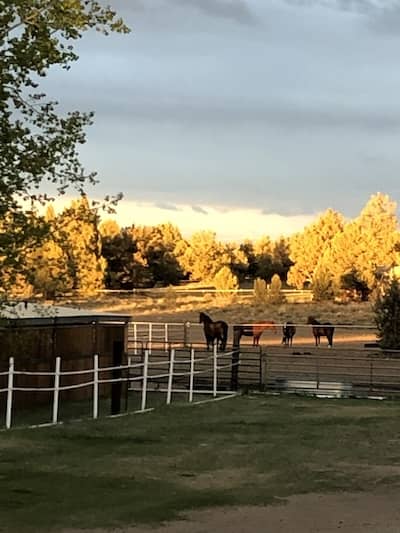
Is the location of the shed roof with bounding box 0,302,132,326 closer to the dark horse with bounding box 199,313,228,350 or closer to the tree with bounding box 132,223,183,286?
the dark horse with bounding box 199,313,228,350

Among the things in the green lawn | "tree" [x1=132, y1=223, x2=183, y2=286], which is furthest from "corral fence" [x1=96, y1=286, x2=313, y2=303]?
the green lawn

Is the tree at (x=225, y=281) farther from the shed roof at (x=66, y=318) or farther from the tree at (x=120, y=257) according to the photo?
the shed roof at (x=66, y=318)

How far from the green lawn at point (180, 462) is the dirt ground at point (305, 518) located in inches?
13.2

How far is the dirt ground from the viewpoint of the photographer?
24.3ft

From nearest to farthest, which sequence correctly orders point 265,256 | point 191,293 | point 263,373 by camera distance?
1. point 263,373
2. point 191,293
3. point 265,256

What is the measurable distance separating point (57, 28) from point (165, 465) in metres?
5.28

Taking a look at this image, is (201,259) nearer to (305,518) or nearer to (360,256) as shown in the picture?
(360,256)

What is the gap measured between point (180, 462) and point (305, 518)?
11.5 ft

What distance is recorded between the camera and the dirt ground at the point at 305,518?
7.40 meters

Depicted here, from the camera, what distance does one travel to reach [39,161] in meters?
10.4

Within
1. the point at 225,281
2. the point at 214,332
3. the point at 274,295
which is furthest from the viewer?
the point at 225,281

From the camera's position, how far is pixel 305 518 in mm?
7895

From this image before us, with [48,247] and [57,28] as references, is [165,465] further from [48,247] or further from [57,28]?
[57,28]

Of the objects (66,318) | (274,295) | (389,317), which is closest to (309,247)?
(274,295)
